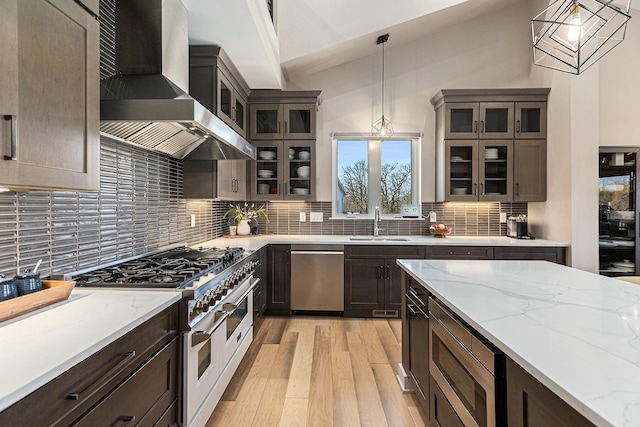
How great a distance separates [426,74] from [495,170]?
1489 millimetres

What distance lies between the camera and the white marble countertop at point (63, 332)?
80 centimetres

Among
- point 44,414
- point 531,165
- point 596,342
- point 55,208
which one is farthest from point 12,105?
point 531,165

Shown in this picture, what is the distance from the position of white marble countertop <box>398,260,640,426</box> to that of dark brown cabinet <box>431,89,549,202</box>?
2.18 m

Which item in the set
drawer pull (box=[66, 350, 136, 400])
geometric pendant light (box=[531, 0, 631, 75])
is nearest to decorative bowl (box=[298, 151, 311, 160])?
geometric pendant light (box=[531, 0, 631, 75])

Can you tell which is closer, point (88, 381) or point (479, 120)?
point (88, 381)

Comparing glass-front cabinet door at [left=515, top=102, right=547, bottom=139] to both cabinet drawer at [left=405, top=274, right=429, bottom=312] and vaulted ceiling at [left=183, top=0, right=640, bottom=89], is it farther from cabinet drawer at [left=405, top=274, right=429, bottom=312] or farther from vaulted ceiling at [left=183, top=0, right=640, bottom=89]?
cabinet drawer at [left=405, top=274, right=429, bottom=312]

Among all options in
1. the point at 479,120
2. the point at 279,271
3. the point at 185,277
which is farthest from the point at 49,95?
the point at 479,120

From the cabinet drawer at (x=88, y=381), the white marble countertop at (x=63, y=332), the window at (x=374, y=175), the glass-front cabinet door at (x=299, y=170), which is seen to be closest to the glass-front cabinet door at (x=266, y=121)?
the glass-front cabinet door at (x=299, y=170)

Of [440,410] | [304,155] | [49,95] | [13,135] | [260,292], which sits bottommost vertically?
[440,410]

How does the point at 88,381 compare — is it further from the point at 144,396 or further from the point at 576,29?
the point at 576,29

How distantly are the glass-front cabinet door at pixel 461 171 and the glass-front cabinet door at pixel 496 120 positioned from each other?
20 centimetres

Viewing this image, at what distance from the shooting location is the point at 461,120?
4.05 m

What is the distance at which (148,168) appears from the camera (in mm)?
2590

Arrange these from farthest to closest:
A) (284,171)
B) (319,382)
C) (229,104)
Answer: (284,171) < (229,104) < (319,382)
